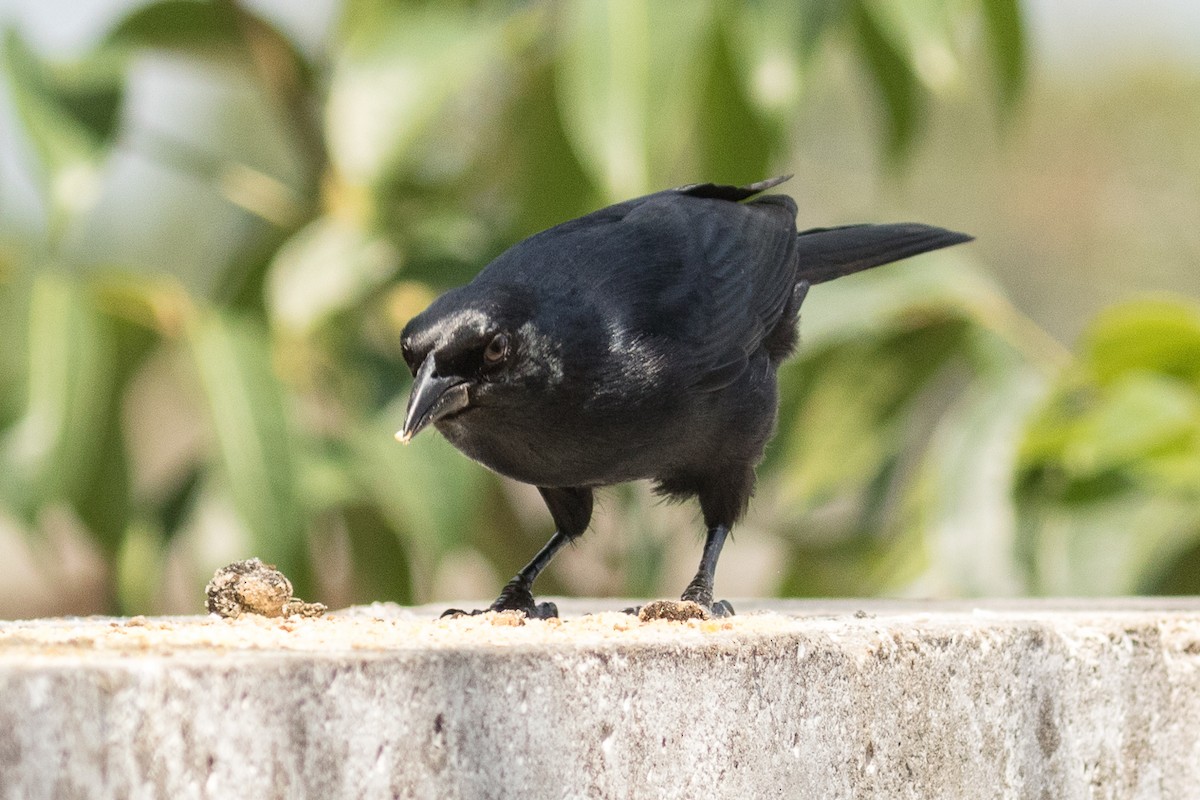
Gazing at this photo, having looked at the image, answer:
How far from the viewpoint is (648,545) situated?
544cm

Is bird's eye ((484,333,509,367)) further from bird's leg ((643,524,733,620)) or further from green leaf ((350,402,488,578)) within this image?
green leaf ((350,402,488,578))

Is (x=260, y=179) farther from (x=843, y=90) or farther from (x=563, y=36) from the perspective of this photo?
(x=843, y=90)

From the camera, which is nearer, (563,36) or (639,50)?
(639,50)

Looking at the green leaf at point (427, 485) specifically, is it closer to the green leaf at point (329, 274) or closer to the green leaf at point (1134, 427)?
the green leaf at point (329, 274)

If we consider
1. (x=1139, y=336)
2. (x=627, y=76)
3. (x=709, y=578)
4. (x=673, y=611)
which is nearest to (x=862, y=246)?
(x=709, y=578)

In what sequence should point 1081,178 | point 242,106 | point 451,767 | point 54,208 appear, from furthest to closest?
1. point 1081,178
2. point 242,106
3. point 54,208
4. point 451,767

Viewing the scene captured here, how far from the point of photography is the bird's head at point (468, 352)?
8.93 feet

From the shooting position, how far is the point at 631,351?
116 inches

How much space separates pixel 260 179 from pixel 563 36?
4.42ft

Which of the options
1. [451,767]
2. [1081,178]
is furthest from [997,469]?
[1081,178]

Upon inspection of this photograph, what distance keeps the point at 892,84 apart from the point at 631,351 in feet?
9.72

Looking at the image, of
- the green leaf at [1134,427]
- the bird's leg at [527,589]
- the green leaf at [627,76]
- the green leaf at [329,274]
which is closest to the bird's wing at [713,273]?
the bird's leg at [527,589]

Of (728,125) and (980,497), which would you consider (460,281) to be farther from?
(980,497)

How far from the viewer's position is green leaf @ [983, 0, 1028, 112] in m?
5.29
